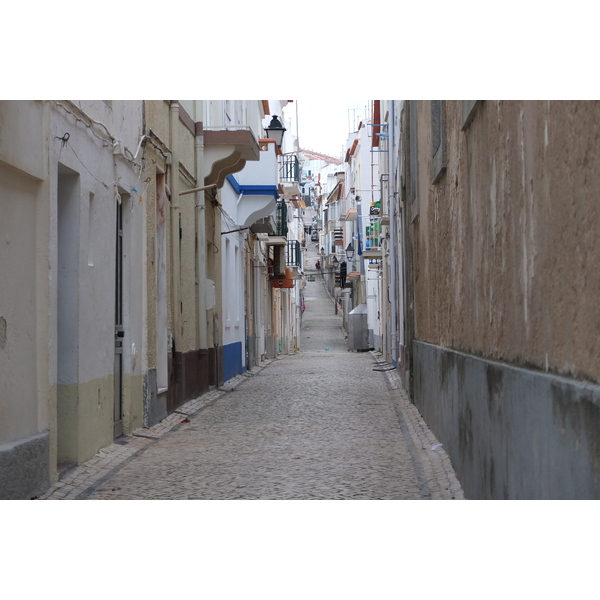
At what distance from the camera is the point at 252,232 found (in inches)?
1088

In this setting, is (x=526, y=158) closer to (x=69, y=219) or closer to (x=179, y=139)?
(x=69, y=219)

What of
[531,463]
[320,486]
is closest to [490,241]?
[531,463]

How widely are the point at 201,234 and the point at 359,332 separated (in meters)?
22.8

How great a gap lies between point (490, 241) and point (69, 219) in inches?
166

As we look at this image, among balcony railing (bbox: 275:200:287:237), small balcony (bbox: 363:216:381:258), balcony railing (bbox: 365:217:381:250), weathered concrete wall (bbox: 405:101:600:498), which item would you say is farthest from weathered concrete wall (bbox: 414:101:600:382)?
balcony railing (bbox: 365:217:381:250)

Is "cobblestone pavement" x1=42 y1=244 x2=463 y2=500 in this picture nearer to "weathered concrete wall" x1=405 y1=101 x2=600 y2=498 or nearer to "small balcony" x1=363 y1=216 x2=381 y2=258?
"weathered concrete wall" x1=405 y1=101 x2=600 y2=498

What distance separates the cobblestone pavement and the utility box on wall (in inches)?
863

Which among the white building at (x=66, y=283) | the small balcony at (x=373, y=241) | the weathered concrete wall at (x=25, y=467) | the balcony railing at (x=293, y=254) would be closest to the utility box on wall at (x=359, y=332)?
the small balcony at (x=373, y=241)

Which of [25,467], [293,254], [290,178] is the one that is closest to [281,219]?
[290,178]

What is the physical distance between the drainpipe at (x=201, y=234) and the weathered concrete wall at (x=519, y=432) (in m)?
7.94

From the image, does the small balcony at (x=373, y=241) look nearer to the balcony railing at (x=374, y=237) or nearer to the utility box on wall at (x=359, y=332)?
the balcony railing at (x=374, y=237)

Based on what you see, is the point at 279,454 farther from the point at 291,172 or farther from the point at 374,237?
the point at 291,172

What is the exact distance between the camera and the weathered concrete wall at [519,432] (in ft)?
11.1

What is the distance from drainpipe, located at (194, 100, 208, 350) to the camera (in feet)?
51.7
